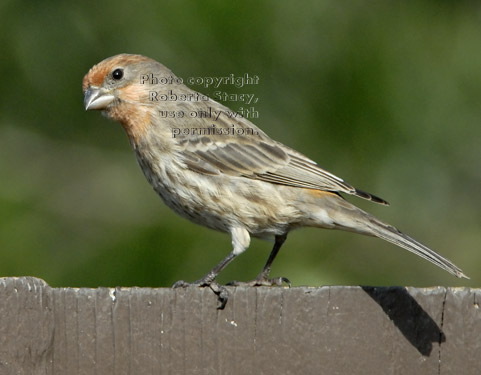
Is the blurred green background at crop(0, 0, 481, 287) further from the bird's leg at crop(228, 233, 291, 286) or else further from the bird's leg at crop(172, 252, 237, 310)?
the bird's leg at crop(172, 252, 237, 310)

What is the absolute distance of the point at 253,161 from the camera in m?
6.18

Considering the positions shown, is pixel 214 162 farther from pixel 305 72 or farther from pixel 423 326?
pixel 423 326

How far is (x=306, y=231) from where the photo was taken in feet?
21.7

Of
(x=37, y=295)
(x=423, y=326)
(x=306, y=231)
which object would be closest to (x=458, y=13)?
(x=306, y=231)

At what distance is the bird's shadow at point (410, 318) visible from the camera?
157 inches

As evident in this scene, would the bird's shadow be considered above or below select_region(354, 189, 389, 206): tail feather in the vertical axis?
below

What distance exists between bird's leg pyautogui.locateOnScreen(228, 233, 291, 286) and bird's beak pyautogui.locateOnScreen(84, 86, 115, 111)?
4.23 feet

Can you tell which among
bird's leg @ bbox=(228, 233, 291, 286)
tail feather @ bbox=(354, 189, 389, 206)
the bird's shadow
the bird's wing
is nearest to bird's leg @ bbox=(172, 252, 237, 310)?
bird's leg @ bbox=(228, 233, 291, 286)

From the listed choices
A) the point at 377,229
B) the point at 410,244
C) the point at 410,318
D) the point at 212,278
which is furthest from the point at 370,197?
the point at 410,318

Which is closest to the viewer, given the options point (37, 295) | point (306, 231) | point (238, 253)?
point (37, 295)

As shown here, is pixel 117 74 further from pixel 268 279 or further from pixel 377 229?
pixel 377 229

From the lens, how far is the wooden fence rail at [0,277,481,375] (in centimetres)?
395

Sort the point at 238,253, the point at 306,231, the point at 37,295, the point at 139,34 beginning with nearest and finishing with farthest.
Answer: the point at 37,295 < the point at 238,253 < the point at 306,231 < the point at 139,34

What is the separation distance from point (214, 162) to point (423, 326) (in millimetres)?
2439
